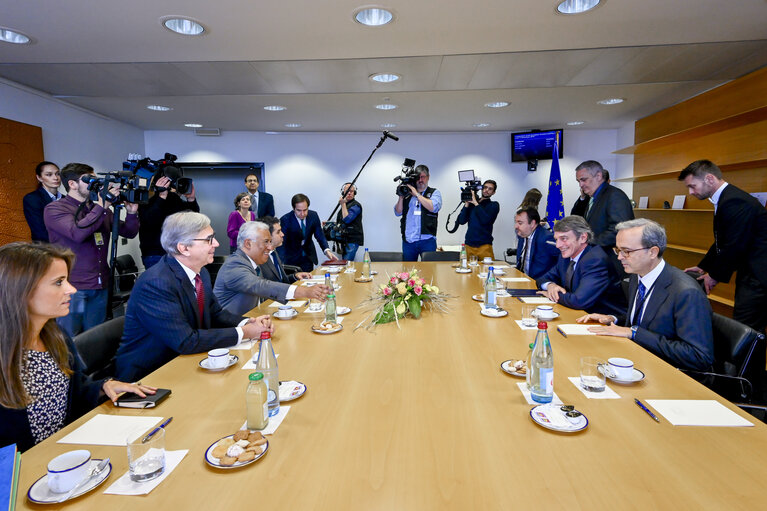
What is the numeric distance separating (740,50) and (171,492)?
15.7 feet

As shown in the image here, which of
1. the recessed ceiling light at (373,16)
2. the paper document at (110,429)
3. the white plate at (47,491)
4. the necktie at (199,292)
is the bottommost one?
the paper document at (110,429)

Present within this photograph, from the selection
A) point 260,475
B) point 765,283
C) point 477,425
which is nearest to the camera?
point 260,475

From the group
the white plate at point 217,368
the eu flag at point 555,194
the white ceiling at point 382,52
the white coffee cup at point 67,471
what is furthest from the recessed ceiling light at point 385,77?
the white coffee cup at point 67,471

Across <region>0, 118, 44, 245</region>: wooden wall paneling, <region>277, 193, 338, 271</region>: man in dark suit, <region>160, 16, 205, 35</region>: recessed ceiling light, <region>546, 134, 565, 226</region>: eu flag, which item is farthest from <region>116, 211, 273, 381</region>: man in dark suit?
<region>546, 134, 565, 226</region>: eu flag

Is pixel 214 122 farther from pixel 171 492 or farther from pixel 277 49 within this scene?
pixel 171 492

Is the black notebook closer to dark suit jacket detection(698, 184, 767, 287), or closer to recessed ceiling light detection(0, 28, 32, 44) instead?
recessed ceiling light detection(0, 28, 32, 44)

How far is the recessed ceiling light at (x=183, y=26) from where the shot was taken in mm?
3004

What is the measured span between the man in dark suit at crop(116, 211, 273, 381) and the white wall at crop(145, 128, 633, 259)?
5.61 meters

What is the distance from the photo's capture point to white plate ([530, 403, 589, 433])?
1183 mm

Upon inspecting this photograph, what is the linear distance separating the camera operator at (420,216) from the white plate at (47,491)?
442 cm

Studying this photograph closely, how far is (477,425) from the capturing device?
124 cm

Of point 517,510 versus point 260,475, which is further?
point 260,475

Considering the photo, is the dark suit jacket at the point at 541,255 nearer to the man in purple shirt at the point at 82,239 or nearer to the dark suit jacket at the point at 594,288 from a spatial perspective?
the dark suit jacket at the point at 594,288

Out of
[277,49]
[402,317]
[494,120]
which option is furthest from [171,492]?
[494,120]
